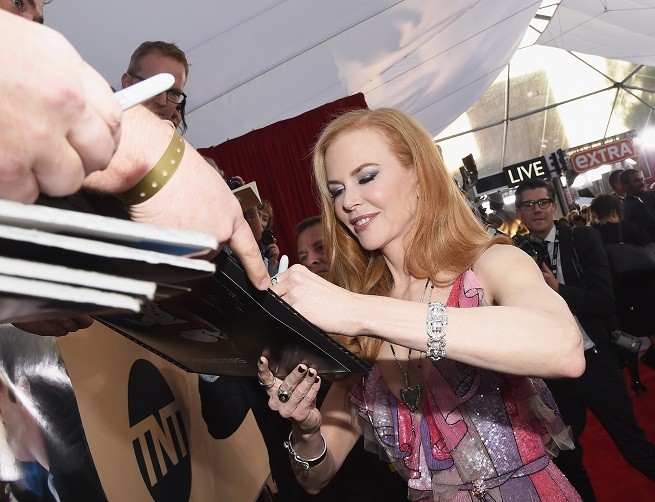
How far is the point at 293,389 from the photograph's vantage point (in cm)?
162

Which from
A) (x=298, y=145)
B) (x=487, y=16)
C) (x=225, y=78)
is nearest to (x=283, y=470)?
(x=225, y=78)

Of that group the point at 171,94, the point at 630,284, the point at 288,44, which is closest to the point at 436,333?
the point at 171,94

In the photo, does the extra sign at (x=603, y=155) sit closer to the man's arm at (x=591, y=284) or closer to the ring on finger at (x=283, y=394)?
the man's arm at (x=591, y=284)

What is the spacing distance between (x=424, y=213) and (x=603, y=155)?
58.8ft

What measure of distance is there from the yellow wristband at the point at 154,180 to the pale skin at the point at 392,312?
0.58 m

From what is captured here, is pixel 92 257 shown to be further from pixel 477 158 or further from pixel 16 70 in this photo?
pixel 477 158

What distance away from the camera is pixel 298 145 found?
22.3 feet

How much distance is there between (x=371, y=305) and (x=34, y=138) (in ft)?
3.08

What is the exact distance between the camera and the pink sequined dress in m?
1.81

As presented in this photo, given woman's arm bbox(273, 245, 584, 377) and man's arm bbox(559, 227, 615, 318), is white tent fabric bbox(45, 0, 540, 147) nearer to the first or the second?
woman's arm bbox(273, 245, 584, 377)

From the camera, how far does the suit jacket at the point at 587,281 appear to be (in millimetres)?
3633

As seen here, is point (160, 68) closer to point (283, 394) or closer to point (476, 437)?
point (283, 394)

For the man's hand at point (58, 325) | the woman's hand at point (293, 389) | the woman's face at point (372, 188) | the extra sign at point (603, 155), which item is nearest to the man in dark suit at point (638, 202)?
the woman's face at point (372, 188)

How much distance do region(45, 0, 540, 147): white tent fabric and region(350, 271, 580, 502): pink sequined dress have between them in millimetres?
2544
